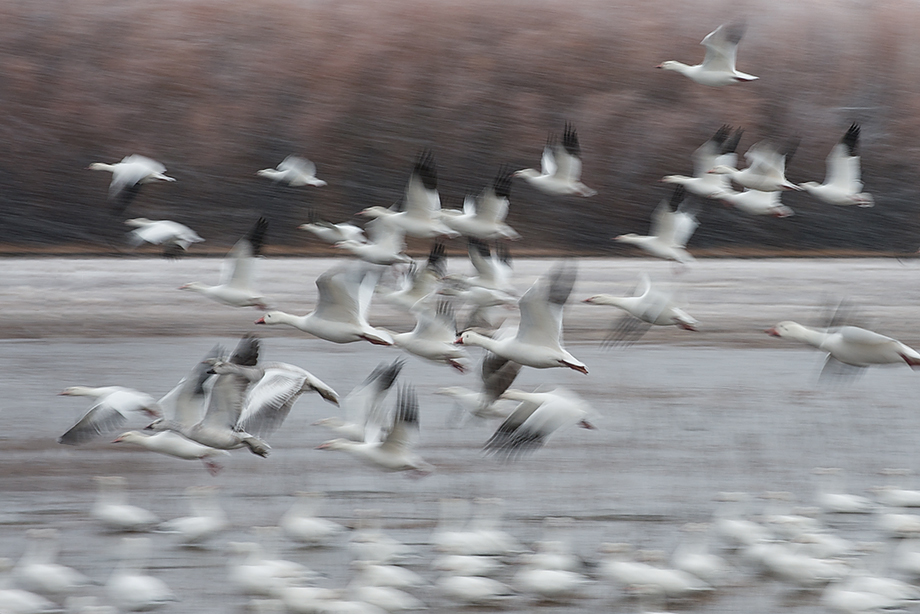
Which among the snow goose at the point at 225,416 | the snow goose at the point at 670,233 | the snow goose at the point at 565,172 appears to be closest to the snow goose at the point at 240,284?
the snow goose at the point at 225,416

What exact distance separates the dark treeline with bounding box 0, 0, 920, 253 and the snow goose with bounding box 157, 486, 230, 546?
58.0 feet

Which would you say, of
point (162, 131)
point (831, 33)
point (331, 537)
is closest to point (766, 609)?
point (331, 537)

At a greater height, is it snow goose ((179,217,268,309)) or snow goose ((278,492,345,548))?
snow goose ((179,217,268,309))

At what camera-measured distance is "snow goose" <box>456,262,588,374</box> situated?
7645mm

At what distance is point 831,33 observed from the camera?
2977cm

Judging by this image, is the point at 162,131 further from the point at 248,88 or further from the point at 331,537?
the point at 331,537

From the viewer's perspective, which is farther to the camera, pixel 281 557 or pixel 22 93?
pixel 22 93

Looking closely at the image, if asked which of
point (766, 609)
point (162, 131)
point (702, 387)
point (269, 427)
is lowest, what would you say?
point (766, 609)

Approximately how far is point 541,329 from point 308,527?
6.29 feet

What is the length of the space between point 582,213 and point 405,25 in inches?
272

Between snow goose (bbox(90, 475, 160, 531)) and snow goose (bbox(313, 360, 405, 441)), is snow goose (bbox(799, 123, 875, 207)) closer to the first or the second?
snow goose (bbox(313, 360, 405, 441))

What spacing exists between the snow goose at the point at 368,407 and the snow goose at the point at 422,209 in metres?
2.55

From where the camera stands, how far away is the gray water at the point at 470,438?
8.10 m

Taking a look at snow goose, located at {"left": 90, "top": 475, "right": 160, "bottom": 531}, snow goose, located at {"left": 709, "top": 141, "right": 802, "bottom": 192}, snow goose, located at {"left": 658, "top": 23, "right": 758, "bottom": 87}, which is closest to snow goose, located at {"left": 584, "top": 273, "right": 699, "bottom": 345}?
snow goose, located at {"left": 709, "top": 141, "right": 802, "bottom": 192}
